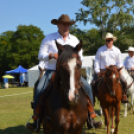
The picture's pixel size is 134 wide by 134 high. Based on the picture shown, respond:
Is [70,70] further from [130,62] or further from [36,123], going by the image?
[130,62]

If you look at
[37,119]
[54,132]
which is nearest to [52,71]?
[37,119]

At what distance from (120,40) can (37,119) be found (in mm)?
43458

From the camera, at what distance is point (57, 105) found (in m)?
4.27

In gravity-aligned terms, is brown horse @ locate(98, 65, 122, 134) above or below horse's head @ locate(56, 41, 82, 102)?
below

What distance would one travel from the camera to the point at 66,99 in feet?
12.3

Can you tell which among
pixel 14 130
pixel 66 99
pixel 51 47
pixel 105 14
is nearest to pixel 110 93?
pixel 51 47

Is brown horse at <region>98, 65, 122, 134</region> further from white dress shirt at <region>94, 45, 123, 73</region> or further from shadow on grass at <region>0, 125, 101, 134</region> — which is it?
shadow on grass at <region>0, 125, 101, 134</region>

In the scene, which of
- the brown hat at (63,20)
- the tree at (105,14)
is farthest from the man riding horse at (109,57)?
the tree at (105,14)

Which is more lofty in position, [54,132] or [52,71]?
[52,71]

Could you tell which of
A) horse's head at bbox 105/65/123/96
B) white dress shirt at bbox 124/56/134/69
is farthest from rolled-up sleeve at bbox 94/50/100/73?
white dress shirt at bbox 124/56/134/69

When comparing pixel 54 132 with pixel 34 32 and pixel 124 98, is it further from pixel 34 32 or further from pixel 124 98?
pixel 34 32

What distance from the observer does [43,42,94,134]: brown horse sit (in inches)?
145

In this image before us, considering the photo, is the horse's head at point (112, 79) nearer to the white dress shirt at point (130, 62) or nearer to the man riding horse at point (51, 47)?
the man riding horse at point (51, 47)

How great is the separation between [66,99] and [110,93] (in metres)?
4.17
